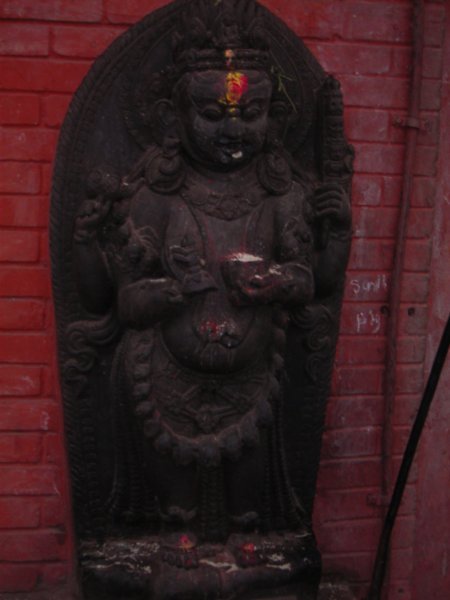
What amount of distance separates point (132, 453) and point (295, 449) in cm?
51

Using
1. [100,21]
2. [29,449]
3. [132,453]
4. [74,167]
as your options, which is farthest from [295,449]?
[100,21]

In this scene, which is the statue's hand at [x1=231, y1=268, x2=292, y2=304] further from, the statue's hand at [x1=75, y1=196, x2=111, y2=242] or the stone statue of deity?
the statue's hand at [x1=75, y1=196, x2=111, y2=242]

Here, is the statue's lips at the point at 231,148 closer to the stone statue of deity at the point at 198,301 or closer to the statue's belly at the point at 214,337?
the stone statue of deity at the point at 198,301

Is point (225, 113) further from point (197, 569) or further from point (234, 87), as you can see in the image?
point (197, 569)

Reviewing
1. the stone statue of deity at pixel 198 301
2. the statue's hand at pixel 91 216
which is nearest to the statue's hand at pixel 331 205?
the stone statue of deity at pixel 198 301

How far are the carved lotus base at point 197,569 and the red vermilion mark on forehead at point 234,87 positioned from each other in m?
1.22

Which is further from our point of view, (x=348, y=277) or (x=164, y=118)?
(x=348, y=277)

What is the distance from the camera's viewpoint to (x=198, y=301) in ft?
8.14

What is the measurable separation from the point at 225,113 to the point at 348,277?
0.77 m

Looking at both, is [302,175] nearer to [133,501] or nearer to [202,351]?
[202,351]

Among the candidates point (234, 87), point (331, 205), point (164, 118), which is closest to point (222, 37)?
point (234, 87)

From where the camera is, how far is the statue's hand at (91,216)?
250 cm

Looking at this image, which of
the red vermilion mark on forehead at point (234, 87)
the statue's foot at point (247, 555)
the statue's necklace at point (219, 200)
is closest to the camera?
the red vermilion mark on forehead at point (234, 87)

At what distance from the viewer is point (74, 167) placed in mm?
2584
